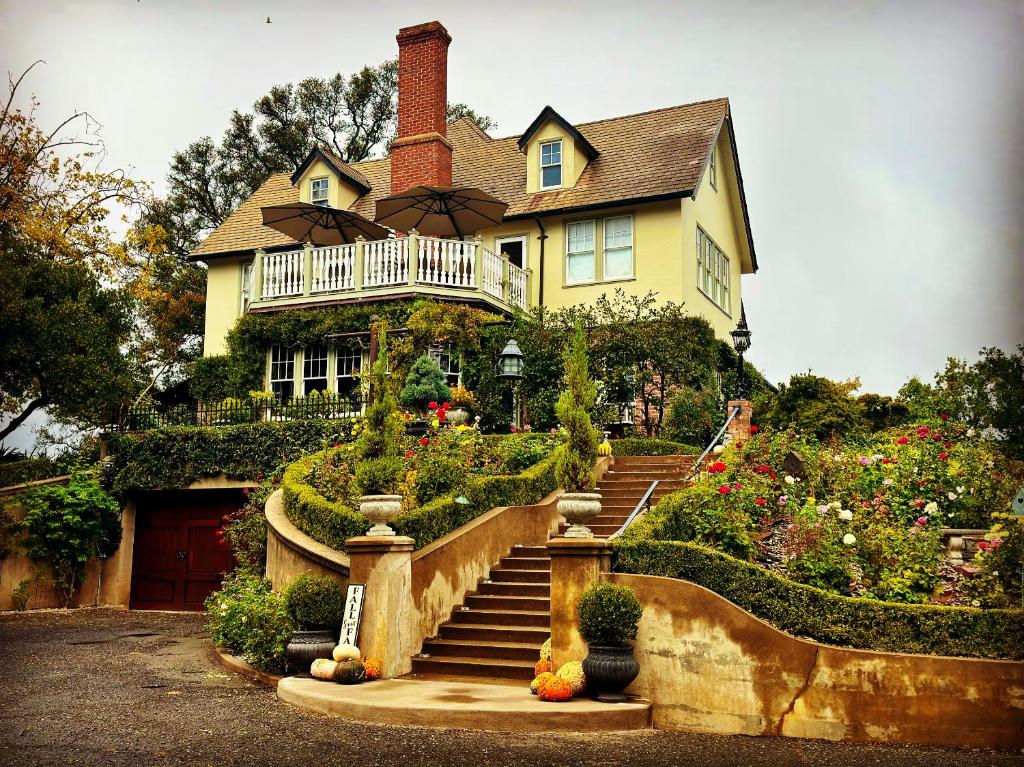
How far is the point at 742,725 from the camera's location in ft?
27.0

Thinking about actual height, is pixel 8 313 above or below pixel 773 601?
above

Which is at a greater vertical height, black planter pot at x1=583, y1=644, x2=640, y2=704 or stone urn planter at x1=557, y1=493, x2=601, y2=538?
stone urn planter at x1=557, y1=493, x2=601, y2=538

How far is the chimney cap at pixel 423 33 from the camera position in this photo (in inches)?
876

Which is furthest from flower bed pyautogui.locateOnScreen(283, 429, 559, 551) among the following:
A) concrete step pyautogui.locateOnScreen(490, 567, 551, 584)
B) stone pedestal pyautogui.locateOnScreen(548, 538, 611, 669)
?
stone pedestal pyautogui.locateOnScreen(548, 538, 611, 669)

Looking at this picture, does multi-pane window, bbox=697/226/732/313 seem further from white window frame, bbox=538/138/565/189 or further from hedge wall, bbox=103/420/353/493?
hedge wall, bbox=103/420/353/493

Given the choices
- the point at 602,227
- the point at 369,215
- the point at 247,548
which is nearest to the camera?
the point at 247,548

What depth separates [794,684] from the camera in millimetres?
8117

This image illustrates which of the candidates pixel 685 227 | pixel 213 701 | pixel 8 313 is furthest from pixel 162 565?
pixel 685 227

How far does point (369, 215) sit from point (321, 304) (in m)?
3.66

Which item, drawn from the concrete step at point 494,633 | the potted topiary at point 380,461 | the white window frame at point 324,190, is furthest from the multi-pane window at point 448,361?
the concrete step at point 494,633

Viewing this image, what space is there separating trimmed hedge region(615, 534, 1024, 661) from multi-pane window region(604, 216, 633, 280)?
13524mm

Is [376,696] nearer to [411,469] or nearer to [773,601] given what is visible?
[773,601]

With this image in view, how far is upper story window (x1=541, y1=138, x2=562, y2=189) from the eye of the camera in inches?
920

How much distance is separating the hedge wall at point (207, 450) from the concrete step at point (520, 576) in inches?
279
